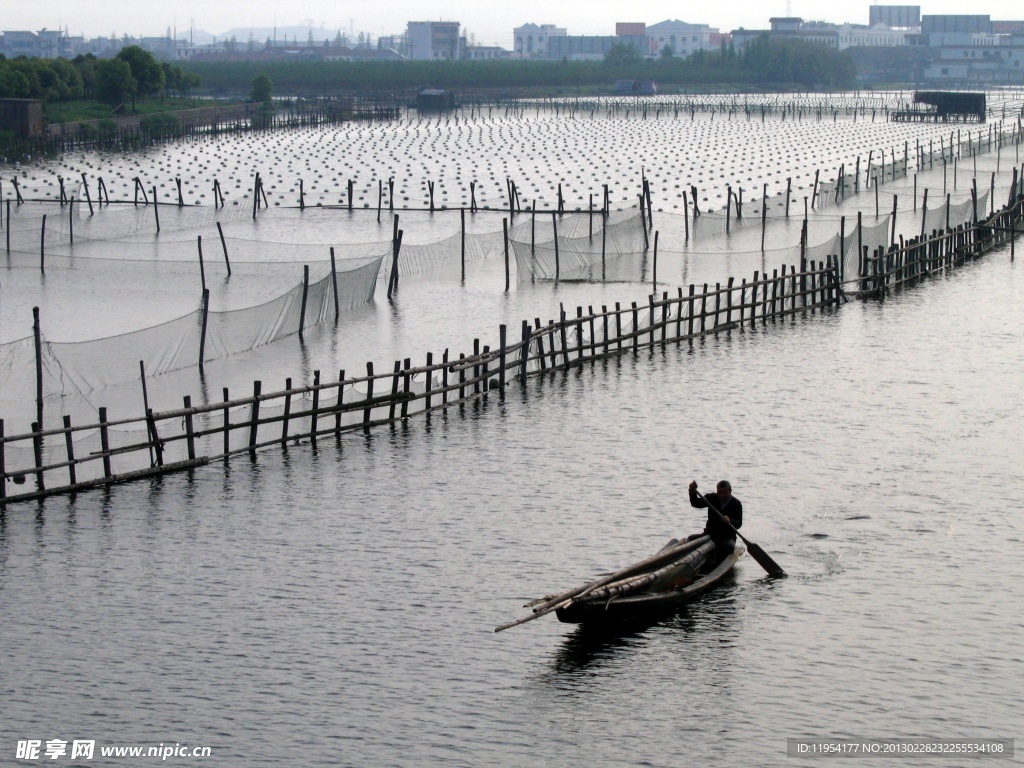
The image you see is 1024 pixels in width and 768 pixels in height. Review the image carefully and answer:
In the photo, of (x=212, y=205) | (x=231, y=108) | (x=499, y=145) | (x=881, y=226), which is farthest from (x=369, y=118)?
(x=881, y=226)

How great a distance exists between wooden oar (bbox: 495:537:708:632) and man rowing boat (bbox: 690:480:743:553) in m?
0.21

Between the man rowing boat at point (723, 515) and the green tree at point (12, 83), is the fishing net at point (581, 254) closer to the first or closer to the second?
the man rowing boat at point (723, 515)

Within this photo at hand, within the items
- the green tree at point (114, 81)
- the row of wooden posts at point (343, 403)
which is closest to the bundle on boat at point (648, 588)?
the row of wooden posts at point (343, 403)

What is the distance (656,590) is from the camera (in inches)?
767

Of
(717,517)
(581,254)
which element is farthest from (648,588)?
(581,254)

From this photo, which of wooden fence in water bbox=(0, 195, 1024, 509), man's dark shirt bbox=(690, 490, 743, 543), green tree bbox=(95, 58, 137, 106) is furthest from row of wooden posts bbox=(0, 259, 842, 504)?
green tree bbox=(95, 58, 137, 106)

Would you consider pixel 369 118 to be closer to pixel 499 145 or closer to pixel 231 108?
pixel 231 108

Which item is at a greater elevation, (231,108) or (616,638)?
(231,108)

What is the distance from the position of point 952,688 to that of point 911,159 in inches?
3437

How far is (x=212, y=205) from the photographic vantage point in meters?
70.8

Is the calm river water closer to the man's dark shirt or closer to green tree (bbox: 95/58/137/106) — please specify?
the man's dark shirt

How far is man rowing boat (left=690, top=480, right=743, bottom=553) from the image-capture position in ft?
67.6

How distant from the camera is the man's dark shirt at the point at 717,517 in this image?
20609 mm

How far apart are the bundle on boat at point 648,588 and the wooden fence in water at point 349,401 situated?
29.5ft
